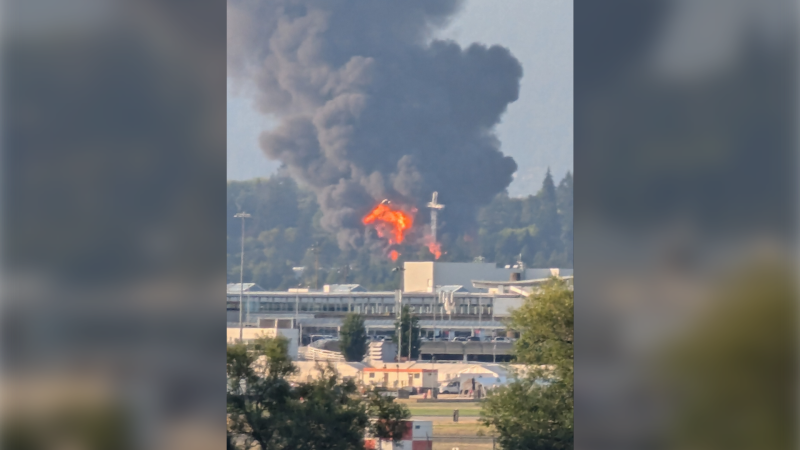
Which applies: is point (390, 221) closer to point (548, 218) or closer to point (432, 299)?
point (432, 299)

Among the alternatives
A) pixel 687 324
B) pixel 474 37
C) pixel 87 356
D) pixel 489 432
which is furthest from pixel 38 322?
pixel 474 37

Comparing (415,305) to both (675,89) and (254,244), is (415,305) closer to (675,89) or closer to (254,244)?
(254,244)

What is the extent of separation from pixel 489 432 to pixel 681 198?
4.58m

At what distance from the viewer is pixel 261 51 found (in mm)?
6227

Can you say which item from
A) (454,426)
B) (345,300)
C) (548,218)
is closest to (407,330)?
(345,300)

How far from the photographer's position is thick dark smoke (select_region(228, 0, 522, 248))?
→ 6.21 meters

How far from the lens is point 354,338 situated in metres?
6.03

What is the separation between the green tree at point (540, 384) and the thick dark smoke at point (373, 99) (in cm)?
100

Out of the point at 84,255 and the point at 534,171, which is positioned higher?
the point at 534,171

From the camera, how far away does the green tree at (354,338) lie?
5984 mm

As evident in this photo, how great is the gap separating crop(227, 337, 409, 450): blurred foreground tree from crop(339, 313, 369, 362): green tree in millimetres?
349

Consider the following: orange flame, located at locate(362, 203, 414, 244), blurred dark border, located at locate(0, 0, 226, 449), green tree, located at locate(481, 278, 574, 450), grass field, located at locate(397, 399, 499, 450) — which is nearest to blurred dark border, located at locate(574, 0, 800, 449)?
blurred dark border, located at locate(0, 0, 226, 449)

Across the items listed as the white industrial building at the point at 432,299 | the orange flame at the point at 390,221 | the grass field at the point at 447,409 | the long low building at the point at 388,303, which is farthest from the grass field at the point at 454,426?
the orange flame at the point at 390,221

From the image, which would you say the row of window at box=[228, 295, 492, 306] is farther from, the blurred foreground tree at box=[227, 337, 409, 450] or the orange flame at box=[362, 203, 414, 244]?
the orange flame at box=[362, 203, 414, 244]
